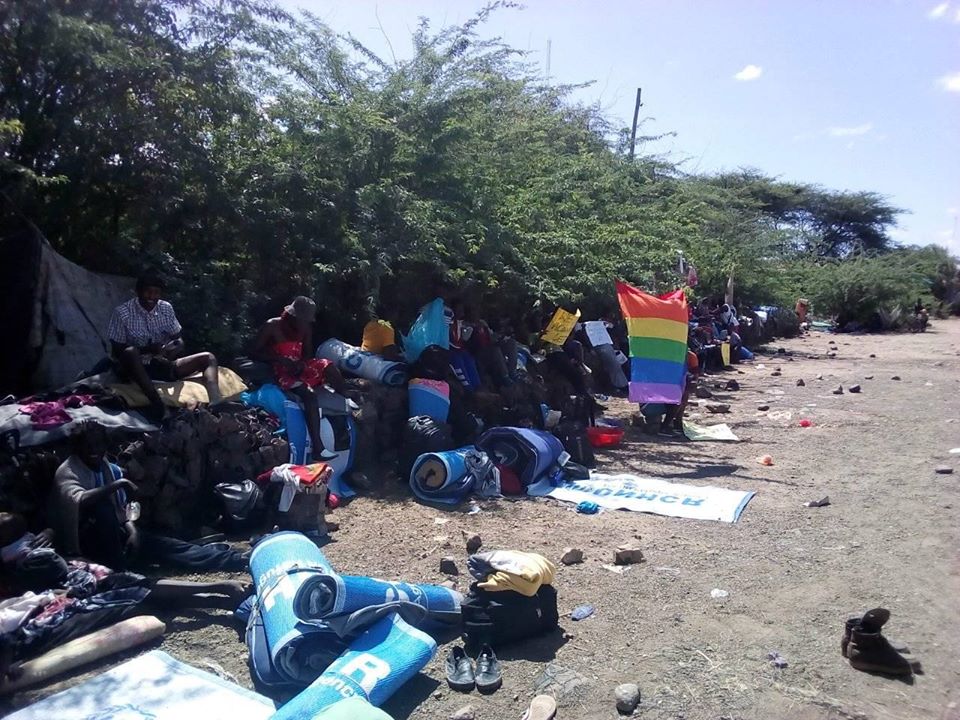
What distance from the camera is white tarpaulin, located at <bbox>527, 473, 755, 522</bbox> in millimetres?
6668

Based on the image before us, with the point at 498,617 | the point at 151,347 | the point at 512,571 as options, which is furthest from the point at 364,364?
the point at 498,617

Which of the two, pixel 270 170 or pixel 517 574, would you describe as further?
pixel 270 170

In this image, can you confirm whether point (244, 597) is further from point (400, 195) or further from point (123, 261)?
point (400, 195)

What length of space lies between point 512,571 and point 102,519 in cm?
230

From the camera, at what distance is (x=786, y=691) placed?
386 cm

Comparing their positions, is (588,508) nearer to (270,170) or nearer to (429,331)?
(429,331)

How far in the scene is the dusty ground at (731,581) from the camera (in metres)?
3.83

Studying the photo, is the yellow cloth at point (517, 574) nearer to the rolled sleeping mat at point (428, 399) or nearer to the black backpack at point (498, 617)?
the black backpack at point (498, 617)

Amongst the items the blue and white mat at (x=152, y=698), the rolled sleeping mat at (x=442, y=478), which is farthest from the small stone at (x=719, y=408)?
the blue and white mat at (x=152, y=698)

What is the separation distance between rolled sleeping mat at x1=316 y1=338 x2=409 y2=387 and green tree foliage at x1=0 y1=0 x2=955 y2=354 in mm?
517

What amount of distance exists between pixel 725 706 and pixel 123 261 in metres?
5.90

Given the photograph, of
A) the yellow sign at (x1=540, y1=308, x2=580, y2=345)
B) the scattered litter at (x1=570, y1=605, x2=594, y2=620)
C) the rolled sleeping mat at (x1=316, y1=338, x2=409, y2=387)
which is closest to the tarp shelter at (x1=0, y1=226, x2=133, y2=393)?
the rolled sleeping mat at (x1=316, y1=338, x2=409, y2=387)

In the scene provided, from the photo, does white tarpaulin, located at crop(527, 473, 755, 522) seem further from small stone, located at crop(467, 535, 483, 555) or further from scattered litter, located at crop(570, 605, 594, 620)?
scattered litter, located at crop(570, 605, 594, 620)

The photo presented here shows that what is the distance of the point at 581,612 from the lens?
4.68m
